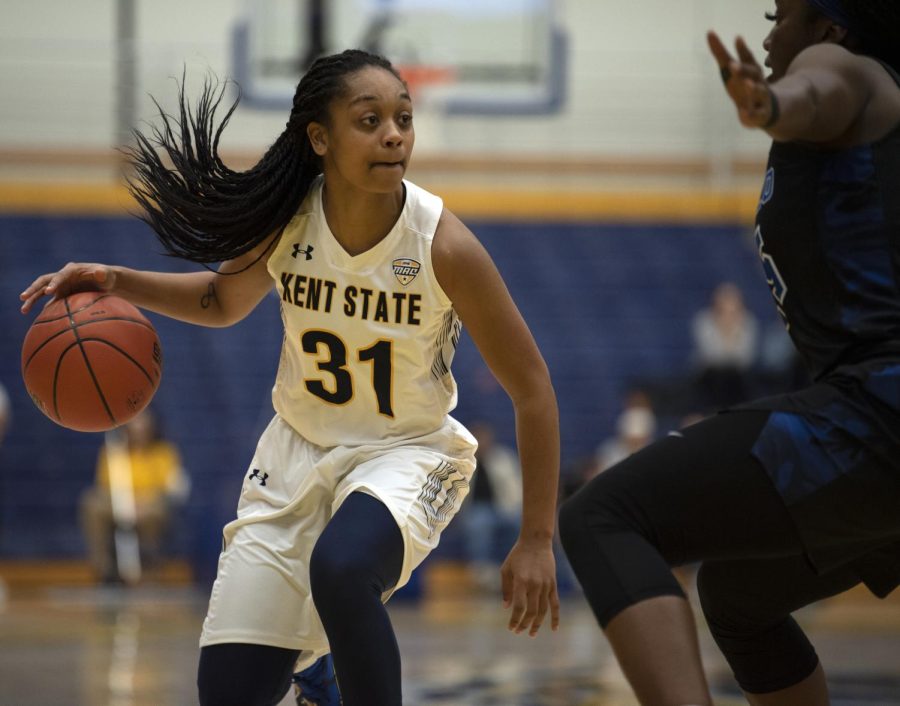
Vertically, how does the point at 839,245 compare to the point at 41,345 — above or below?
above

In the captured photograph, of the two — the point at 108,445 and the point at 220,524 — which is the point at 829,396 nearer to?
the point at 220,524

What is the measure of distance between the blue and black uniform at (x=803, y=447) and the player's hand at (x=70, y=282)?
164 cm

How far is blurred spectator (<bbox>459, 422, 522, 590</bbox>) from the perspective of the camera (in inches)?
436

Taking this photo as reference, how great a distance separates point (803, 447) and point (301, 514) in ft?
4.45

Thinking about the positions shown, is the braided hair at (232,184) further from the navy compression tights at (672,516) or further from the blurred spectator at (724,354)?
the blurred spectator at (724,354)

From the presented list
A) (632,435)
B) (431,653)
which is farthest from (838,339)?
(632,435)

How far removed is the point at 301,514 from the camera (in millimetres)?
3301

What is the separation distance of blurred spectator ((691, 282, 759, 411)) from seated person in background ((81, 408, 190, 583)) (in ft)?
15.7

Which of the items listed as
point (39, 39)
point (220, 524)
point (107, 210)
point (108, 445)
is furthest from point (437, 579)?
point (39, 39)

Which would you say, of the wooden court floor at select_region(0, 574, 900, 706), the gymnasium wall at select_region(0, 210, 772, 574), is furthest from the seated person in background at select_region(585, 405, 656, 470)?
the gymnasium wall at select_region(0, 210, 772, 574)

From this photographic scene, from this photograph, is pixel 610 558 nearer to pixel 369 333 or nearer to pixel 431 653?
pixel 369 333

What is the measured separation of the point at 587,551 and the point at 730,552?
28 cm

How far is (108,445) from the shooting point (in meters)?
11.1

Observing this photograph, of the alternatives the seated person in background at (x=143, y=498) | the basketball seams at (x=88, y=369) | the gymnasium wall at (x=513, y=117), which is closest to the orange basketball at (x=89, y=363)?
the basketball seams at (x=88, y=369)
